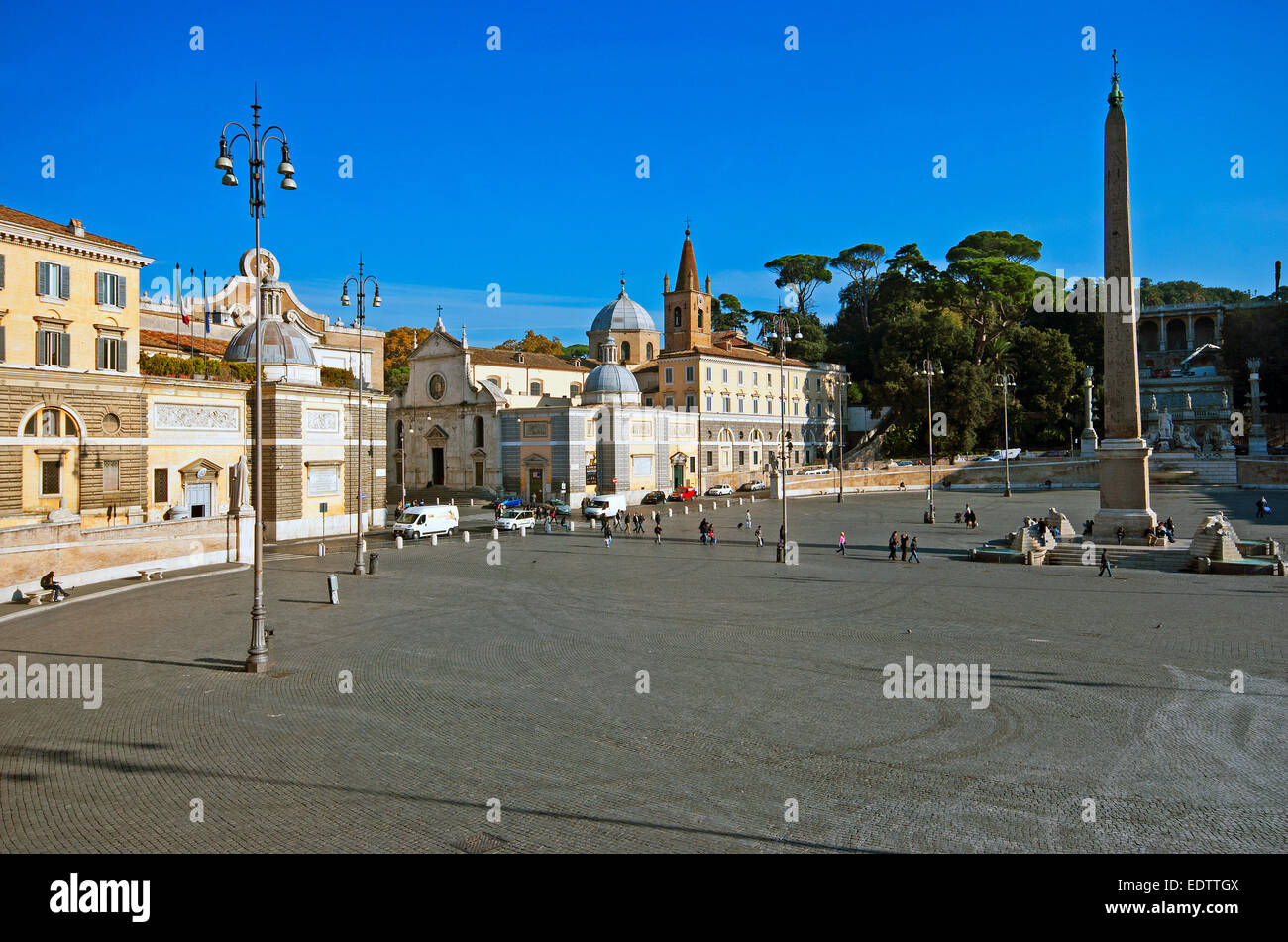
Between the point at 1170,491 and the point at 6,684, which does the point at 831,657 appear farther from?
the point at 1170,491

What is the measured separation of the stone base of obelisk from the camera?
2850 centimetres

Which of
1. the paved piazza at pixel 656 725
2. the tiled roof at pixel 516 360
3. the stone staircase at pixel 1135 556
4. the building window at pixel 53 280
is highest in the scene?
the tiled roof at pixel 516 360

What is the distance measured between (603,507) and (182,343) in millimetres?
22574

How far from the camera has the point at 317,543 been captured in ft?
115

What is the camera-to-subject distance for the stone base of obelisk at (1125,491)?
28.5 meters

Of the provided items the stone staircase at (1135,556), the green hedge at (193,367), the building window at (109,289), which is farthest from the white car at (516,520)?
the stone staircase at (1135,556)

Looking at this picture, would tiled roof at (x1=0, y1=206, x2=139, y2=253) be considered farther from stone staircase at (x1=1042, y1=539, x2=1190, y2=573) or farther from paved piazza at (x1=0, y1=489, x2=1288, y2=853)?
stone staircase at (x1=1042, y1=539, x2=1190, y2=573)

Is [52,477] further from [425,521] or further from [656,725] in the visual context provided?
[656,725]

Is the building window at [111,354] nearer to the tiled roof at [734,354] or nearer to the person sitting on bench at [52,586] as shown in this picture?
the person sitting on bench at [52,586]

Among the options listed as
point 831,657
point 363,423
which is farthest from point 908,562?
point 363,423

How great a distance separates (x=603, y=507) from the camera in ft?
152

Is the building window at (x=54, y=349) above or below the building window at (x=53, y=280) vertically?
below

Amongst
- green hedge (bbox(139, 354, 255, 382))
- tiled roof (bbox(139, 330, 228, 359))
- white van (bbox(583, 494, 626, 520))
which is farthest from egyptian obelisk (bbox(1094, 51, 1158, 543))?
tiled roof (bbox(139, 330, 228, 359))

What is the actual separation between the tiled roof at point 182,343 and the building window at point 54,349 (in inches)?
290
